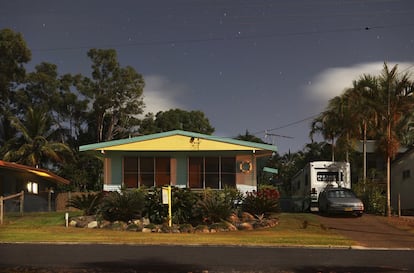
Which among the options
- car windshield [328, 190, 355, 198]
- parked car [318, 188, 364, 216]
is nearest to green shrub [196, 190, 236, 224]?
parked car [318, 188, 364, 216]

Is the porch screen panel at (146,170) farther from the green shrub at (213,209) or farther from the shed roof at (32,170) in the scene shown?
the shed roof at (32,170)

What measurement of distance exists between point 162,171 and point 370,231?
10.5m

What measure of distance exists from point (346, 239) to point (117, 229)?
7.59 meters

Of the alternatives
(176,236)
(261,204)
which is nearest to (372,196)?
(261,204)

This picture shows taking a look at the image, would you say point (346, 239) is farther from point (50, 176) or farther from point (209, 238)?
point (50, 176)

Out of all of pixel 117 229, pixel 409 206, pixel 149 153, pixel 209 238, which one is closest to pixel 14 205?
pixel 149 153

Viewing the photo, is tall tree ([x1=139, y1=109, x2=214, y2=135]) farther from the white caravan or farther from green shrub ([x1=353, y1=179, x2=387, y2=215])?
green shrub ([x1=353, y1=179, x2=387, y2=215])

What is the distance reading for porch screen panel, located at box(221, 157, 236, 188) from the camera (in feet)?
84.1

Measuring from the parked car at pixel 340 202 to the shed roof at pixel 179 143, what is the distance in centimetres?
341

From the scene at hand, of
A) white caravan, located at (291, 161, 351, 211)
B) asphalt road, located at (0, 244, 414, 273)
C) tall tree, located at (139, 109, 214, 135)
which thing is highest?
tall tree, located at (139, 109, 214, 135)

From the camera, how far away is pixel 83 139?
35.9 meters

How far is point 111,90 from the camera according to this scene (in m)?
27.3

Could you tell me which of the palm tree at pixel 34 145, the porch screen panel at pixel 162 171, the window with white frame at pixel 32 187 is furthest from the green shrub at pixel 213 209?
the palm tree at pixel 34 145

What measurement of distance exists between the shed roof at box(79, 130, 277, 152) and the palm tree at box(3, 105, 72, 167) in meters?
15.5
